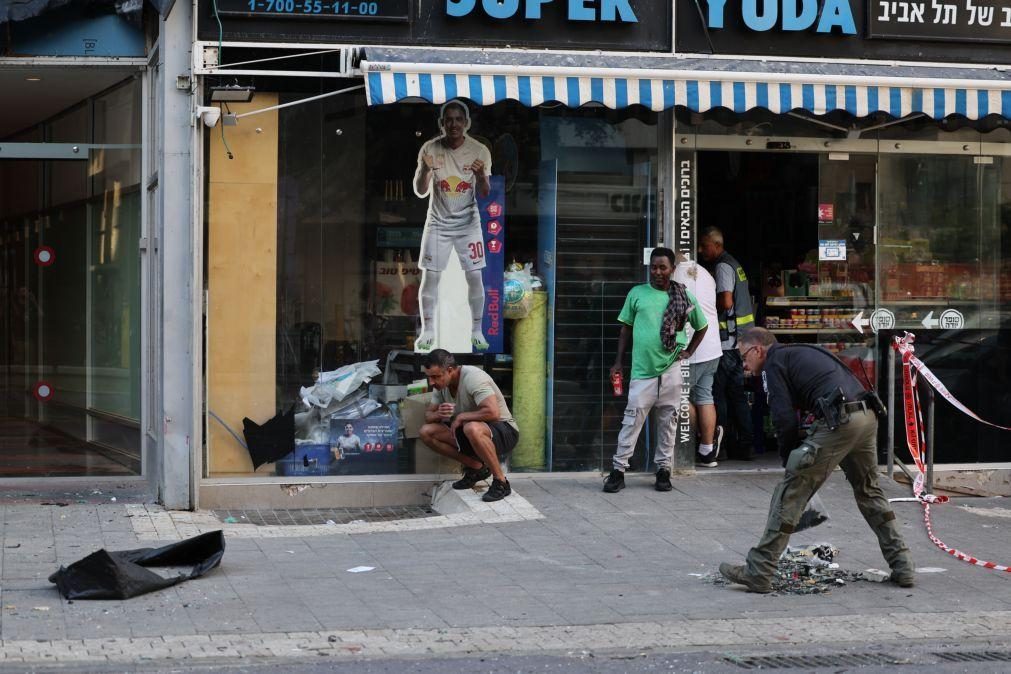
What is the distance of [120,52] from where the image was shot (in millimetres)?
10336

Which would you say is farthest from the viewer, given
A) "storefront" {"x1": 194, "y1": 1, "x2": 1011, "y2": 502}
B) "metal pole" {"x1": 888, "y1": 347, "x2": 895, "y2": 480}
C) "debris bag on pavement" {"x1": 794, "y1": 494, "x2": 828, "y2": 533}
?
"metal pole" {"x1": 888, "y1": 347, "x2": 895, "y2": 480}

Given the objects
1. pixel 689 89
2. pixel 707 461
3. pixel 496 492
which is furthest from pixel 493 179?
pixel 707 461

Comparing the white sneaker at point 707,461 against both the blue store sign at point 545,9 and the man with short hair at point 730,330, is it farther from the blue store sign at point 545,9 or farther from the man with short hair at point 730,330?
the blue store sign at point 545,9

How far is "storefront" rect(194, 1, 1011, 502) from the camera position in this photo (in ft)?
32.9

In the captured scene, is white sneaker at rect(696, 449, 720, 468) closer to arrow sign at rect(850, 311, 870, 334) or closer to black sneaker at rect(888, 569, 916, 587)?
arrow sign at rect(850, 311, 870, 334)

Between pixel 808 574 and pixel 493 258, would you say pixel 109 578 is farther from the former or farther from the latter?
pixel 493 258

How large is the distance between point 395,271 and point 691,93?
2736 millimetres

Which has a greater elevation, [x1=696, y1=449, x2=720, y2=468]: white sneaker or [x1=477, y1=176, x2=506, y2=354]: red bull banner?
[x1=477, y1=176, x2=506, y2=354]: red bull banner

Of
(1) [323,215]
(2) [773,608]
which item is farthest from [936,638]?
(1) [323,215]

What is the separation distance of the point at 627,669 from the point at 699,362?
5060mm

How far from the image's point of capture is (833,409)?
7.40m

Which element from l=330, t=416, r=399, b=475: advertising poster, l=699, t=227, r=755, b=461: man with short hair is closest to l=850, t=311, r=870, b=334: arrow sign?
l=699, t=227, r=755, b=461: man with short hair

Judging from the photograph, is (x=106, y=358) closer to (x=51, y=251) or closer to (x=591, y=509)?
(x=51, y=251)

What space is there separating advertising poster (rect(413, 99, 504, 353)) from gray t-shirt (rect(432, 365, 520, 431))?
61cm
